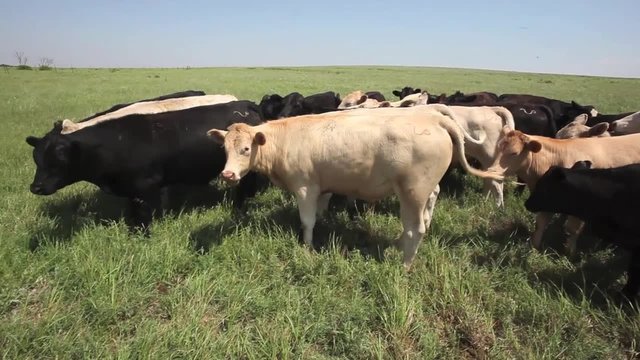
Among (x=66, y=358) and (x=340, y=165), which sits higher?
(x=340, y=165)

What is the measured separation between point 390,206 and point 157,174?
343 cm

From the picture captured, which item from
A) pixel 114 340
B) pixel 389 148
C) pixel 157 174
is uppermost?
pixel 389 148

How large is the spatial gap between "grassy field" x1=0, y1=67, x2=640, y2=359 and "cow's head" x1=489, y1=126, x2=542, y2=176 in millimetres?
793

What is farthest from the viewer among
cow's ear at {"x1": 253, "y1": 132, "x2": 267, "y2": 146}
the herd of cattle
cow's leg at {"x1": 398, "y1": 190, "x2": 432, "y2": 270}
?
cow's ear at {"x1": 253, "y1": 132, "x2": 267, "y2": 146}

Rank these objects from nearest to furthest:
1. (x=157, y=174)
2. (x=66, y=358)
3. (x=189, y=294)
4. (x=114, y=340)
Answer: (x=66, y=358) < (x=114, y=340) < (x=189, y=294) < (x=157, y=174)

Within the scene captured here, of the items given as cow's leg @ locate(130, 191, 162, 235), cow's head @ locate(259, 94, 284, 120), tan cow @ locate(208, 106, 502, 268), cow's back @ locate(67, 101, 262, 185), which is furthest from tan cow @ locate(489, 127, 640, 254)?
cow's head @ locate(259, 94, 284, 120)

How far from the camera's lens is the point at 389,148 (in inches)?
197

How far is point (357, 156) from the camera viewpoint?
204 inches

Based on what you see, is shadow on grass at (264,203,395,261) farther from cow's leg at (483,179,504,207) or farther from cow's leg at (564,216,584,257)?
cow's leg at (564,216,584,257)

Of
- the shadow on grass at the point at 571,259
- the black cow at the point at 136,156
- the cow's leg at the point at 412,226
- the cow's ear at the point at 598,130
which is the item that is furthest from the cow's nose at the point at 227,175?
the cow's ear at the point at 598,130

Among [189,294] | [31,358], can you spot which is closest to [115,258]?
[189,294]

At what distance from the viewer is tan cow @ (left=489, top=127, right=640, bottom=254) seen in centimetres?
581

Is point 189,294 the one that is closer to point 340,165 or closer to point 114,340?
point 114,340

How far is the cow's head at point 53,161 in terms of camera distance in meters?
5.58
